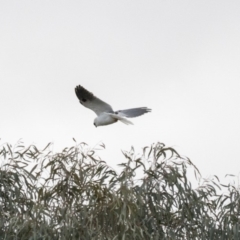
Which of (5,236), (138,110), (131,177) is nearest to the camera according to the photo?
(5,236)

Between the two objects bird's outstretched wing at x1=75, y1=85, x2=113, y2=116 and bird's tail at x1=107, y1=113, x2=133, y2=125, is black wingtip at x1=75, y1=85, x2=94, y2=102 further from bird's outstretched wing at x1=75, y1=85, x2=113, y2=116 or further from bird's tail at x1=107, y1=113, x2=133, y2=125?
bird's tail at x1=107, y1=113, x2=133, y2=125

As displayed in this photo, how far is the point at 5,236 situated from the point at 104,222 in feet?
2.77

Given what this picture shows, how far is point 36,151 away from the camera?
8.39 m

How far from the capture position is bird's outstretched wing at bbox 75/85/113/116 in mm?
10758

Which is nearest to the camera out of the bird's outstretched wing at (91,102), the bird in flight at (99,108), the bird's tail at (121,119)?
the bird's tail at (121,119)

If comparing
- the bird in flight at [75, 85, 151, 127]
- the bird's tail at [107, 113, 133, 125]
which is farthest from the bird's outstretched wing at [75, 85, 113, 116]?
the bird's tail at [107, 113, 133, 125]

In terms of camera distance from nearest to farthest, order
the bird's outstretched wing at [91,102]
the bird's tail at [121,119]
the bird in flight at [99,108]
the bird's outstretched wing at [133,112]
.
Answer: the bird's tail at [121,119]
the bird's outstretched wing at [133,112]
the bird in flight at [99,108]
the bird's outstretched wing at [91,102]

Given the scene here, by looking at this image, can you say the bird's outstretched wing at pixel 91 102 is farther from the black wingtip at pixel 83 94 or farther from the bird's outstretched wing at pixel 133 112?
the bird's outstretched wing at pixel 133 112

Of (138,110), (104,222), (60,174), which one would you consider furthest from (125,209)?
(138,110)

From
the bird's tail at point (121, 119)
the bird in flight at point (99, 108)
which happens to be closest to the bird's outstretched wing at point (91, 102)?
the bird in flight at point (99, 108)

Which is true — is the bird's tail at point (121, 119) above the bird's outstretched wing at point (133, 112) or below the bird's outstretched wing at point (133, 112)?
below

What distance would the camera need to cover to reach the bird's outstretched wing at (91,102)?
10.8 m

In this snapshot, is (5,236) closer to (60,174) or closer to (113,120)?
(60,174)

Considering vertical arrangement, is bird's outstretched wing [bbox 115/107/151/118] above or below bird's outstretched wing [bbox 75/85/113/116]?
below
